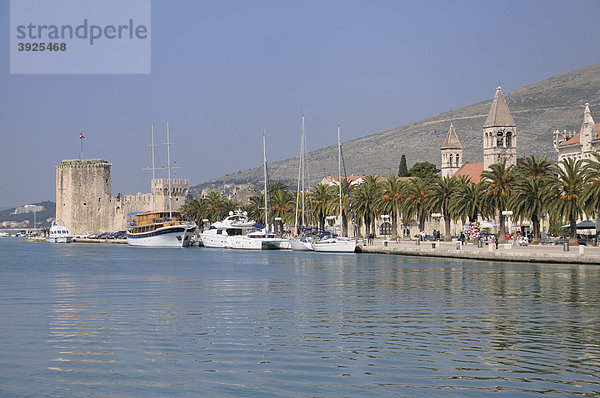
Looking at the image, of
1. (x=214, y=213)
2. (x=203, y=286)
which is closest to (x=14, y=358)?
(x=203, y=286)

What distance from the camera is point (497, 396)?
11.9 metres

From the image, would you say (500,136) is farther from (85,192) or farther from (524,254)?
(85,192)

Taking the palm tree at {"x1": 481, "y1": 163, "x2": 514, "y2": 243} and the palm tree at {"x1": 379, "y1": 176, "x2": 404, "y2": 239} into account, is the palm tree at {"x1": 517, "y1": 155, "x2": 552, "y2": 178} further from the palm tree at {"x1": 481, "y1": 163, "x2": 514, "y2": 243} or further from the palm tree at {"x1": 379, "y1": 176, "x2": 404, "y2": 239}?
the palm tree at {"x1": 379, "y1": 176, "x2": 404, "y2": 239}

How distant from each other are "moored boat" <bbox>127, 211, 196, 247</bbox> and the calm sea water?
41.3m

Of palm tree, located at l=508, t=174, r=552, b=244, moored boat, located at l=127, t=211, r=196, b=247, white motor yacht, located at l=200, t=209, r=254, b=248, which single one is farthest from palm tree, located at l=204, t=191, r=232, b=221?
palm tree, located at l=508, t=174, r=552, b=244

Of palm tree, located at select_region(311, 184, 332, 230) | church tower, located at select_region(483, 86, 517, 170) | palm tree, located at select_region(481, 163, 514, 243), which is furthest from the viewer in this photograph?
church tower, located at select_region(483, 86, 517, 170)

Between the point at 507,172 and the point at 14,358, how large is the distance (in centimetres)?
3869

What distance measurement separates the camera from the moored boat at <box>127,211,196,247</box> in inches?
2849

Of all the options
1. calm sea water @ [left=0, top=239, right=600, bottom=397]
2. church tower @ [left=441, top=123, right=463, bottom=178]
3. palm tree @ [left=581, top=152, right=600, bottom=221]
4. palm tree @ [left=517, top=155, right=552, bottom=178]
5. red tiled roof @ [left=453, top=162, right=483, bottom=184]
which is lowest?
calm sea water @ [left=0, top=239, right=600, bottom=397]

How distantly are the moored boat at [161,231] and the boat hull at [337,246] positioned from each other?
21296 mm

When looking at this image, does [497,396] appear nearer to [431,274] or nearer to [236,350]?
[236,350]

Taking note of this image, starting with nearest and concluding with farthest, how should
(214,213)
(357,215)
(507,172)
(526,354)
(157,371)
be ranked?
(157,371) → (526,354) → (507,172) → (357,215) → (214,213)

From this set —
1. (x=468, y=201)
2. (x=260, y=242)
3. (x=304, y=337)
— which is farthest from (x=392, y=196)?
(x=304, y=337)

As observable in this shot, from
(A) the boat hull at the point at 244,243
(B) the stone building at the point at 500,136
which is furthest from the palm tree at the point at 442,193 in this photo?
(B) the stone building at the point at 500,136
